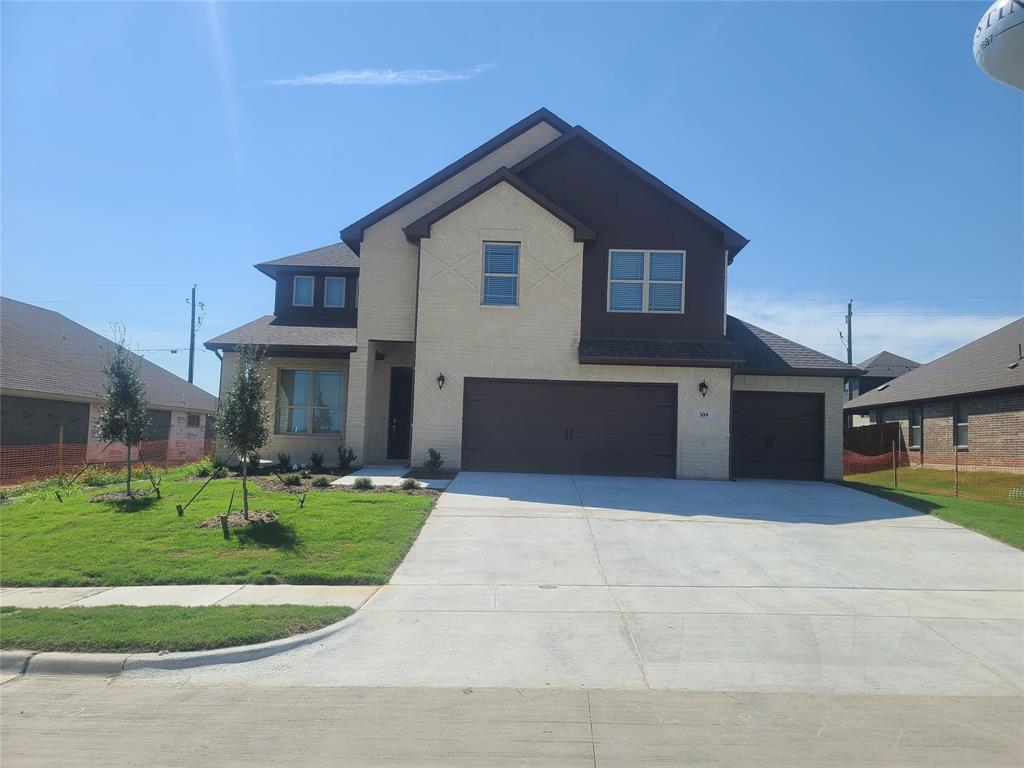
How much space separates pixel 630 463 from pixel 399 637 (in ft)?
37.0

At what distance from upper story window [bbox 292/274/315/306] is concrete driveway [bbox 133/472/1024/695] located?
10.2 metres

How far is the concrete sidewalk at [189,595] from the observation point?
7.74 m

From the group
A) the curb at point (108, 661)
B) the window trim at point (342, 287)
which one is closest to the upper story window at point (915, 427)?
the window trim at point (342, 287)

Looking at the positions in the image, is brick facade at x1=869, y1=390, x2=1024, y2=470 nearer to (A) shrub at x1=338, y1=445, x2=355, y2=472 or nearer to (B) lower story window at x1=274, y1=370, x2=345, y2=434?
(A) shrub at x1=338, y1=445, x2=355, y2=472

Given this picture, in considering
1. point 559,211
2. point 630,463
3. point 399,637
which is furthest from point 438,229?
point 399,637

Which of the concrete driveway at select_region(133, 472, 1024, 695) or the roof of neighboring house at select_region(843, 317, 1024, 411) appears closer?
the concrete driveway at select_region(133, 472, 1024, 695)

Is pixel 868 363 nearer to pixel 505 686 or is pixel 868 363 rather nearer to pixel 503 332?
pixel 503 332

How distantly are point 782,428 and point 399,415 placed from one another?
10.3 metres

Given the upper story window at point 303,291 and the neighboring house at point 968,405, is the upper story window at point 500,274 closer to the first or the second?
the upper story window at point 303,291

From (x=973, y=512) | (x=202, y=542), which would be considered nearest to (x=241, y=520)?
(x=202, y=542)

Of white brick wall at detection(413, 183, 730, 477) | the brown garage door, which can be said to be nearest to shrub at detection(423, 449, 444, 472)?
white brick wall at detection(413, 183, 730, 477)

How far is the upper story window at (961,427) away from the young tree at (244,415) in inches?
902

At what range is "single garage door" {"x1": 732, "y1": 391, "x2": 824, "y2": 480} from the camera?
18.3m

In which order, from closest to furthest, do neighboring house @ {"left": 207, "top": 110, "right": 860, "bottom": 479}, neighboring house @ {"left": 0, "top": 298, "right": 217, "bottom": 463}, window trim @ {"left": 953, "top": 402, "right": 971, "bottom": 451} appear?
neighboring house @ {"left": 207, "top": 110, "right": 860, "bottom": 479}, neighboring house @ {"left": 0, "top": 298, "right": 217, "bottom": 463}, window trim @ {"left": 953, "top": 402, "right": 971, "bottom": 451}
